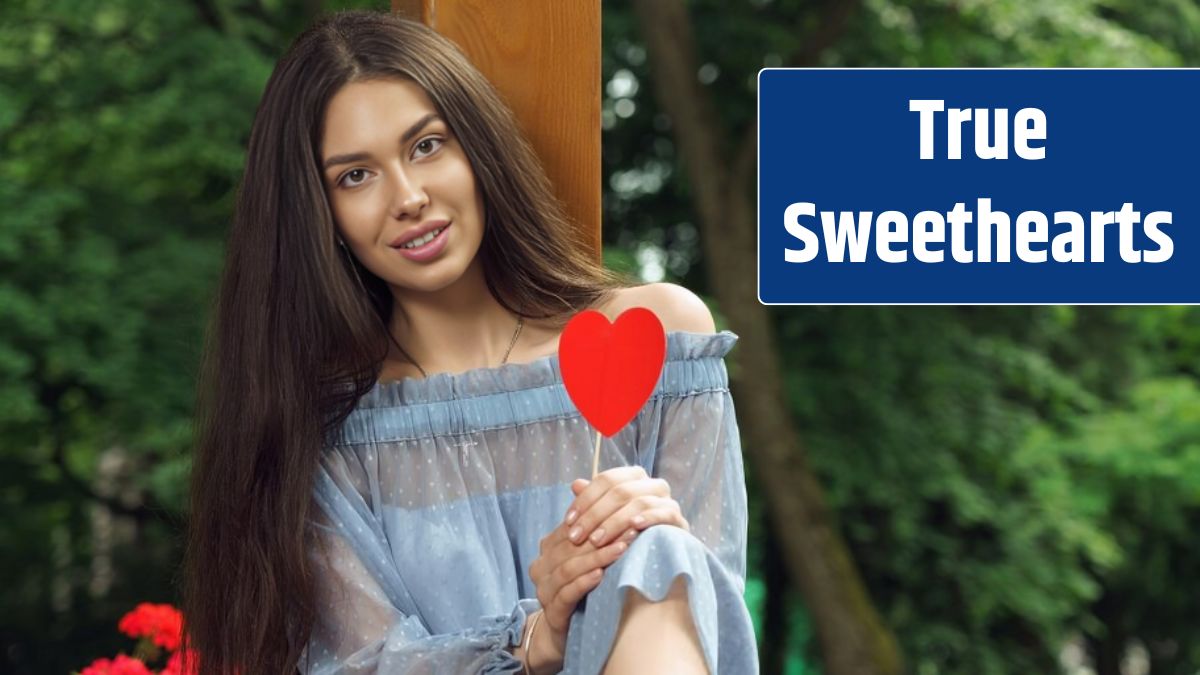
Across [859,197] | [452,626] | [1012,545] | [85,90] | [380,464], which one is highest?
[85,90]

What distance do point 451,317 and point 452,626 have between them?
35 centimetres

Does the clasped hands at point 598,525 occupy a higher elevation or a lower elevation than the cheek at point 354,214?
lower

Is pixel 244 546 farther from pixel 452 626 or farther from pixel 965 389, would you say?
pixel 965 389

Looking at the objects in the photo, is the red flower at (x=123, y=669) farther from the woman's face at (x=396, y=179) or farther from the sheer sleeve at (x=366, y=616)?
the woman's face at (x=396, y=179)

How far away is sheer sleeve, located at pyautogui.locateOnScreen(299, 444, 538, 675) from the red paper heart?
23 cm

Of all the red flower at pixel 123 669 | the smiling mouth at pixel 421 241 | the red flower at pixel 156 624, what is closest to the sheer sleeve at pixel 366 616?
the smiling mouth at pixel 421 241

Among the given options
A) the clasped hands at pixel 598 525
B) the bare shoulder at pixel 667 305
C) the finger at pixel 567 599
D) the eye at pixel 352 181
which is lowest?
the finger at pixel 567 599

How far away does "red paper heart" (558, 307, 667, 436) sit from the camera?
1.72m

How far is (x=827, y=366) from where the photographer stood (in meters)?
7.59

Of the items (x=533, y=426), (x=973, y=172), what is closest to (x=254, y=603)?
(x=533, y=426)

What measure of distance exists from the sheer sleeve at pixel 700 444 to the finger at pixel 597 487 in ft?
0.64

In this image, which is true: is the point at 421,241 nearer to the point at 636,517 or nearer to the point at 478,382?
the point at 478,382

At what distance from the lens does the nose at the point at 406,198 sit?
1.80 metres

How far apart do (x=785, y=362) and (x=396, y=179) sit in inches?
233
